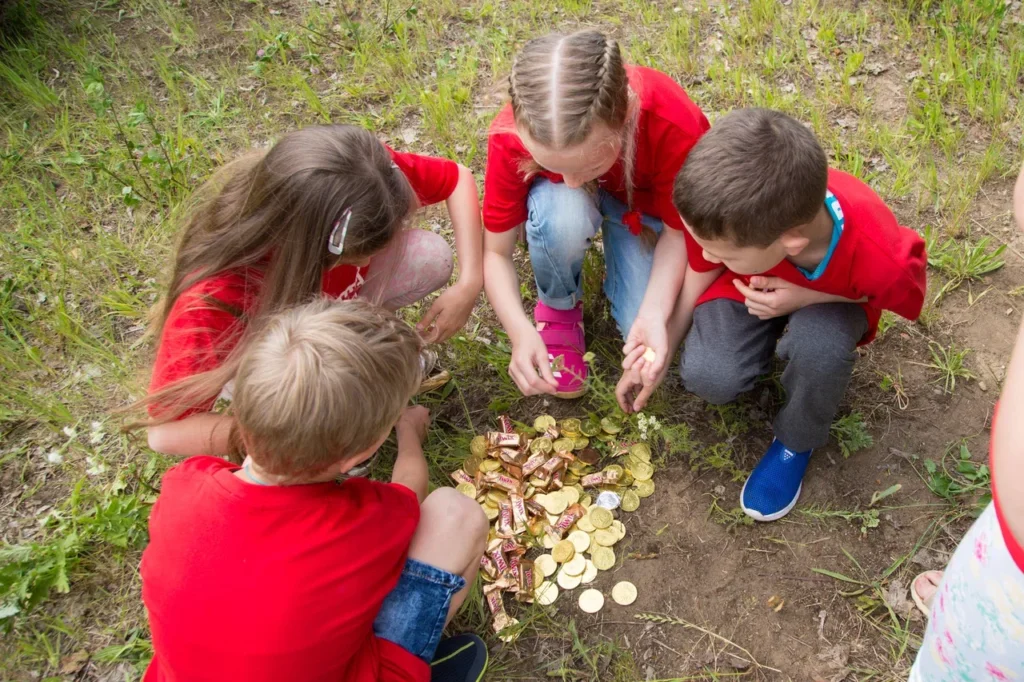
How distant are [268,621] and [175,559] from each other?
0.24m

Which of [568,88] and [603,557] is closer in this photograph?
[568,88]

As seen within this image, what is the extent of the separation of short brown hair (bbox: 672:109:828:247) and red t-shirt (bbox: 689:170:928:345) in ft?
0.53

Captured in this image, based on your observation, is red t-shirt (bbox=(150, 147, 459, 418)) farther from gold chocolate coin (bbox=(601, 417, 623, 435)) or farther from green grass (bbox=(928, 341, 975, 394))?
green grass (bbox=(928, 341, 975, 394))

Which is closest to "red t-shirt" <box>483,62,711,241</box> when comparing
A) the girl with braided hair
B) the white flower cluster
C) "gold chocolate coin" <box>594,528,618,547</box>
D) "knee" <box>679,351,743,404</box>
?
the girl with braided hair

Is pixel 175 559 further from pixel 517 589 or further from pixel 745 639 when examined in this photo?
pixel 745 639

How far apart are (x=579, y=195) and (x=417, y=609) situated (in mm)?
1289

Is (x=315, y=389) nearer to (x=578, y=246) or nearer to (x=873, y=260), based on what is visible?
(x=578, y=246)

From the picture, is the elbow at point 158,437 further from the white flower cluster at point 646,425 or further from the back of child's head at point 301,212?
the white flower cluster at point 646,425

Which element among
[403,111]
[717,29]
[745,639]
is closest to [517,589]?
[745,639]

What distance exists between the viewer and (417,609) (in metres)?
1.72

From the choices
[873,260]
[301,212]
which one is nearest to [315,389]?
[301,212]

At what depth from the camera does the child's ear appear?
5.90ft

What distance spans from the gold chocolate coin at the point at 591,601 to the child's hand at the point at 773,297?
35.4 inches

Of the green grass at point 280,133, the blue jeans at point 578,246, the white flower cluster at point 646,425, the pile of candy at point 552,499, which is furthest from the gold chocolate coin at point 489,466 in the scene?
the blue jeans at point 578,246
